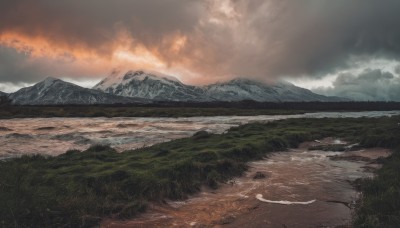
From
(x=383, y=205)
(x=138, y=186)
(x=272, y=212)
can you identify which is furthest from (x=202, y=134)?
(x=383, y=205)

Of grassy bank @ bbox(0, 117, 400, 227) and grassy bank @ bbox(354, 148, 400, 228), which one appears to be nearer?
grassy bank @ bbox(354, 148, 400, 228)

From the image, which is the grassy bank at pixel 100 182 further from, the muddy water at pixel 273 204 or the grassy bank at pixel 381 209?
the grassy bank at pixel 381 209

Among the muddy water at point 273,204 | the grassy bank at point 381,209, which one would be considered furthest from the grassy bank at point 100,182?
the grassy bank at point 381,209

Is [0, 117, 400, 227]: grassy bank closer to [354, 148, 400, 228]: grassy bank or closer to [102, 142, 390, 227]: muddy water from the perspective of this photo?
[102, 142, 390, 227]: muddy water

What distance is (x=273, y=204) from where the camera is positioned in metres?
16.3

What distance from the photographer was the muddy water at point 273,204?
45.7ft

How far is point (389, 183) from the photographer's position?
1667 centimetres

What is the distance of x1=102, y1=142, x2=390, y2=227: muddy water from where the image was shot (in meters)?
13.9

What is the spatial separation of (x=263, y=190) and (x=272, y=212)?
3.65 m

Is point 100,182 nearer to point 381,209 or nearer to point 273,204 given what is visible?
point 273,204

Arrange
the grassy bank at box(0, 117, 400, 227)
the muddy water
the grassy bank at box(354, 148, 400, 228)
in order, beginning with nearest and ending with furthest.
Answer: the grassy bank at box(354, 148, 400, 228), the grassy bank at box(0, 117, 400, 227), the muddy water

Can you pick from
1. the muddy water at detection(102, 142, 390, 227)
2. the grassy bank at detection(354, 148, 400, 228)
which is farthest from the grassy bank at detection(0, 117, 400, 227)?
the grassy bank at detection(354, 148, 400, 228)

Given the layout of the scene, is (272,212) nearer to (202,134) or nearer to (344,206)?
(344,206)

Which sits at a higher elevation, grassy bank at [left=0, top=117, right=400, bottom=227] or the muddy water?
grassy bank at [left=0, top=117, right=400, bottom=227]
